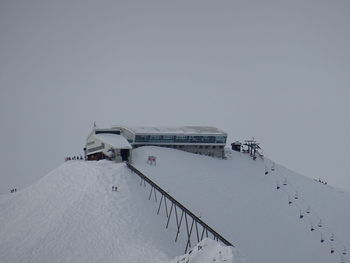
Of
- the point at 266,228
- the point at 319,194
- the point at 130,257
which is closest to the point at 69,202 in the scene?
the point at 130,257

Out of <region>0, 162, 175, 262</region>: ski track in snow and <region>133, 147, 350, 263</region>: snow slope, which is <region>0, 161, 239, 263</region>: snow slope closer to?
<region>0, 162, 175, 262</region>: ski track in snow

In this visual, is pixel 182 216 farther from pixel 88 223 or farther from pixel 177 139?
pixel 177 139

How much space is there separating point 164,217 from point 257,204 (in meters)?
25.1

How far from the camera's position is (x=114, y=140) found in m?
100

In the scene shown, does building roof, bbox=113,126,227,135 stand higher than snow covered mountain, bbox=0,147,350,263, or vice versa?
building roof, bbox=113,126,227,135

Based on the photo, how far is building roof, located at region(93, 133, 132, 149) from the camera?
316 feet

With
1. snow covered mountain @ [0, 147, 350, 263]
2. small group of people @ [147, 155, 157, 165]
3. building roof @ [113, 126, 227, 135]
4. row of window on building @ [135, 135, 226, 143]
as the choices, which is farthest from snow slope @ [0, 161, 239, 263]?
building roof @ [113, 126, 227, 135]

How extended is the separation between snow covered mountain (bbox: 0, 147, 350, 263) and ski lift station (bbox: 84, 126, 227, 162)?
2747mm

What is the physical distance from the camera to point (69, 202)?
3145 inches

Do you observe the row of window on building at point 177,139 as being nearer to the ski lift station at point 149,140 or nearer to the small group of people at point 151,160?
the ski lift station at point 149,140

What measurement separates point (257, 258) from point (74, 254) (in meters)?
26.9

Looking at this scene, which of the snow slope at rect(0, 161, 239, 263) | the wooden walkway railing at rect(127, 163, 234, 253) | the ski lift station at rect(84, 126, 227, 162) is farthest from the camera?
the ski lift station at rect(84, 126, 227, 162)

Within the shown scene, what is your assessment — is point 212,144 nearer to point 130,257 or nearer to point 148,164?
point 148,164

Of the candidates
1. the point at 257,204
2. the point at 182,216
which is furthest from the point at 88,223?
the point at 257,204
